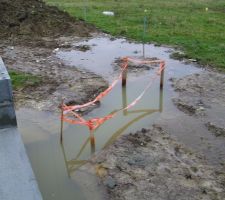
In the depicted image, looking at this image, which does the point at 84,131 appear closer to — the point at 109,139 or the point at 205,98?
the point at 109,139

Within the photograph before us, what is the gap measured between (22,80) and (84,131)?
11.3ft

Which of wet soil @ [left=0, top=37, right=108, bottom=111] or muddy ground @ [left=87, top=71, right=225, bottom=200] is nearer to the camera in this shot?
muddy ground @ [left=87, top=71, right=225, bottom=200]

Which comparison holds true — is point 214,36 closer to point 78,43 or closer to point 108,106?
point 78,43

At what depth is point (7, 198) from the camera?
→ 386 centimetres

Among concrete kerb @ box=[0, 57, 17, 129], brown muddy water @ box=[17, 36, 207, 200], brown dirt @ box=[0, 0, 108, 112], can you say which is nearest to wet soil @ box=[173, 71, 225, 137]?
brown muddy water @ box=[17, 36, 207, 200]

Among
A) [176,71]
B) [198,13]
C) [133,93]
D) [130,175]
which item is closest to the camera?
[130,175]

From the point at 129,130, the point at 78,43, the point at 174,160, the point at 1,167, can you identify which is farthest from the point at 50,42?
the point at 1,167

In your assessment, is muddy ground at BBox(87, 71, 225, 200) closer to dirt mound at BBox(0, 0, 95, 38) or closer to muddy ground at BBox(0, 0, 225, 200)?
muddy ground at BBox(0, 0, 225, 200)

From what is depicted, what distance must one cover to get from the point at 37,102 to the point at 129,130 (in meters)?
2.64

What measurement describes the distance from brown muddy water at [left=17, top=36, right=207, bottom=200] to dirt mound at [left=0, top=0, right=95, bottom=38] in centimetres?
407

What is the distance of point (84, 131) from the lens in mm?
8336

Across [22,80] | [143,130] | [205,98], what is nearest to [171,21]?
[205,98]

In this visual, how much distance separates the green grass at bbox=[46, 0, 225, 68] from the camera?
14.7 m

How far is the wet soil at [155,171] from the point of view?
6.24 m
